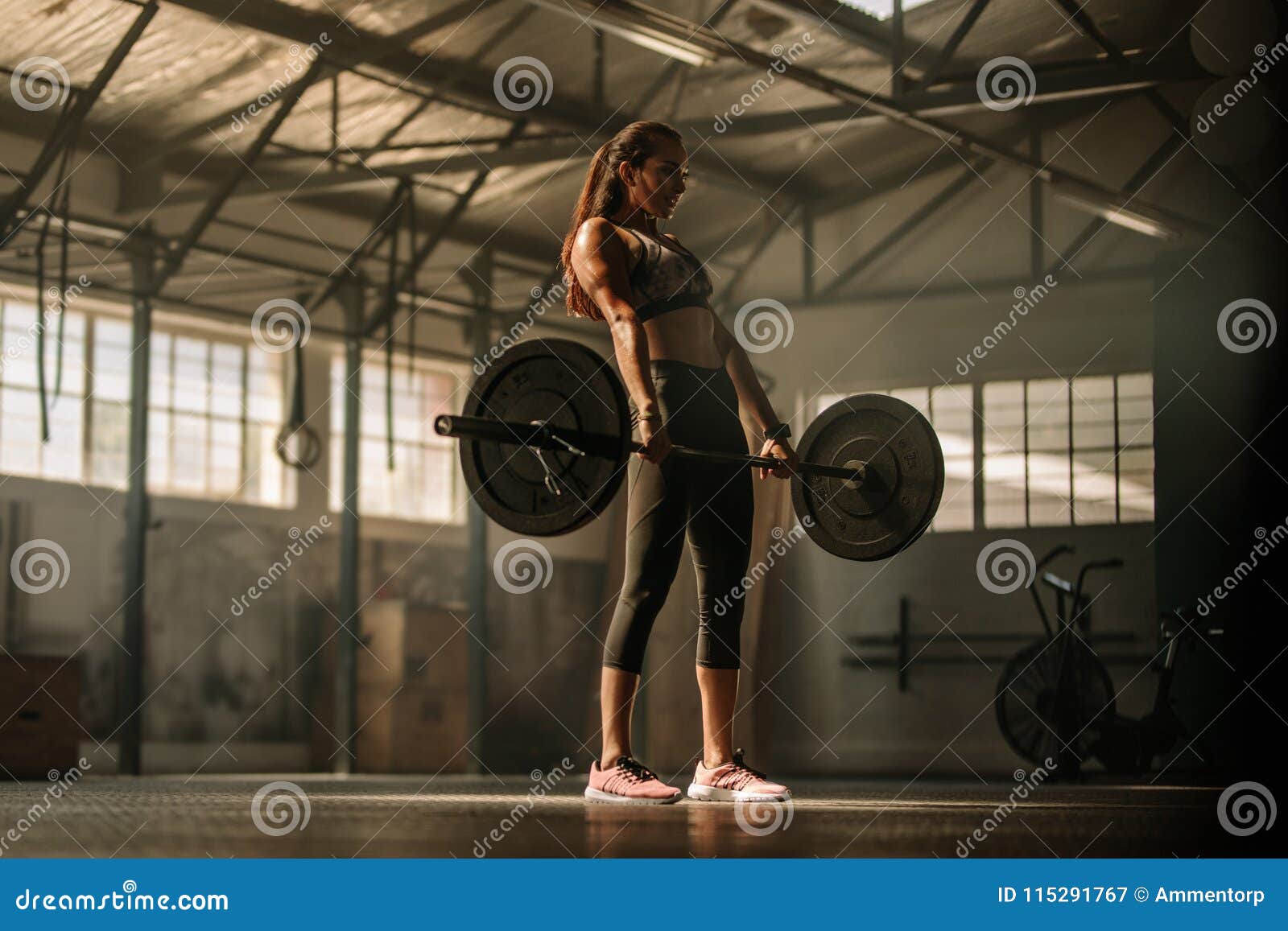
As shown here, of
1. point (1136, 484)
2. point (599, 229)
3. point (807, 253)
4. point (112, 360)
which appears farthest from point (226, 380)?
point (599, 229)

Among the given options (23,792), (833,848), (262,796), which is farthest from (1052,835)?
(23,792)

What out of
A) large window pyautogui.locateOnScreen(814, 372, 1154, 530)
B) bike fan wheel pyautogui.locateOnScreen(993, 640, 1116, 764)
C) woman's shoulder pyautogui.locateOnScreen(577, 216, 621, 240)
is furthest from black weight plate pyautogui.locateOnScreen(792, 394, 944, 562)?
large window pyautogui.locateOnScreen(814, 372, 1154, 530)

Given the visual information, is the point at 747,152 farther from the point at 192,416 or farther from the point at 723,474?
the point at 723,474

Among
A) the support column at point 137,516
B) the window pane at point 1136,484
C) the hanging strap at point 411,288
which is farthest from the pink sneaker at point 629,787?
the window pane at point 1136,484

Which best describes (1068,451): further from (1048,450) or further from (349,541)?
(349,541)

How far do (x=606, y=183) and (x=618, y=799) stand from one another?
1.23 metres

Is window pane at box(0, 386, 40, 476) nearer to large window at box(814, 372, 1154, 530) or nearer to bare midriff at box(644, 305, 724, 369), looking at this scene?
large window at box(814, 372, 1154, 530)

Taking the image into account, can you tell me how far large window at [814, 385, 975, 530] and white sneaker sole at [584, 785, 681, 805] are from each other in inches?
201

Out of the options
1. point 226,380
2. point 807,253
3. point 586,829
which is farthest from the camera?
point 807,253

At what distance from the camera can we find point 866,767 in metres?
7.71

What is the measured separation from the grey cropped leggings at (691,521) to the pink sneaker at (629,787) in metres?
0.20

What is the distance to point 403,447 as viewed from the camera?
7703 millimetres

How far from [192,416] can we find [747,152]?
3.14 m

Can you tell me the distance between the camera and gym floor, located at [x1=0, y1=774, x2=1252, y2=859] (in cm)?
182
